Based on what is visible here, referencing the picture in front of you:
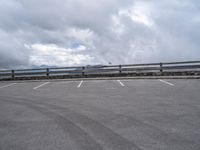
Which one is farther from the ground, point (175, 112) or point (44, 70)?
point (44, 70)

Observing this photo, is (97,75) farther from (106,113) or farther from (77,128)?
(77,128)

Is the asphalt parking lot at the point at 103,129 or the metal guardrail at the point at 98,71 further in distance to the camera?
the metal guardrail at the point at 98,71

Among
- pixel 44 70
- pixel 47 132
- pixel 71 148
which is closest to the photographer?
pixel 71 148

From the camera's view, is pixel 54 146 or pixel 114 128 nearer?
pixel 54 146

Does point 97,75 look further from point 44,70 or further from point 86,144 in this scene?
point 86,144

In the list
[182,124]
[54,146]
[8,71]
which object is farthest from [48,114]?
[8,71]

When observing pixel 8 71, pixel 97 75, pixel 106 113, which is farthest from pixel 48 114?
pixel 8 71

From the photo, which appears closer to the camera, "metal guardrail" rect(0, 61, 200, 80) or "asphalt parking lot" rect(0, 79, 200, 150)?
"asphalt parking lot" rect(0, 79, 200, 150)

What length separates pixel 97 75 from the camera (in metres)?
17.4

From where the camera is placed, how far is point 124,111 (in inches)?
196

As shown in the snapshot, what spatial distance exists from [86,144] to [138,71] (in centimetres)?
1433

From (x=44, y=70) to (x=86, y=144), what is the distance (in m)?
16.4

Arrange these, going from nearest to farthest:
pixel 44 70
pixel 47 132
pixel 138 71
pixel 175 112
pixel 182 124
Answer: pixel 47 132 → pixel 182 124 → pixel 175 112 → pixel 138 71 → pixel 44 70

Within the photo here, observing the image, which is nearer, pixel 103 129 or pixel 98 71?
pixel 103 129
